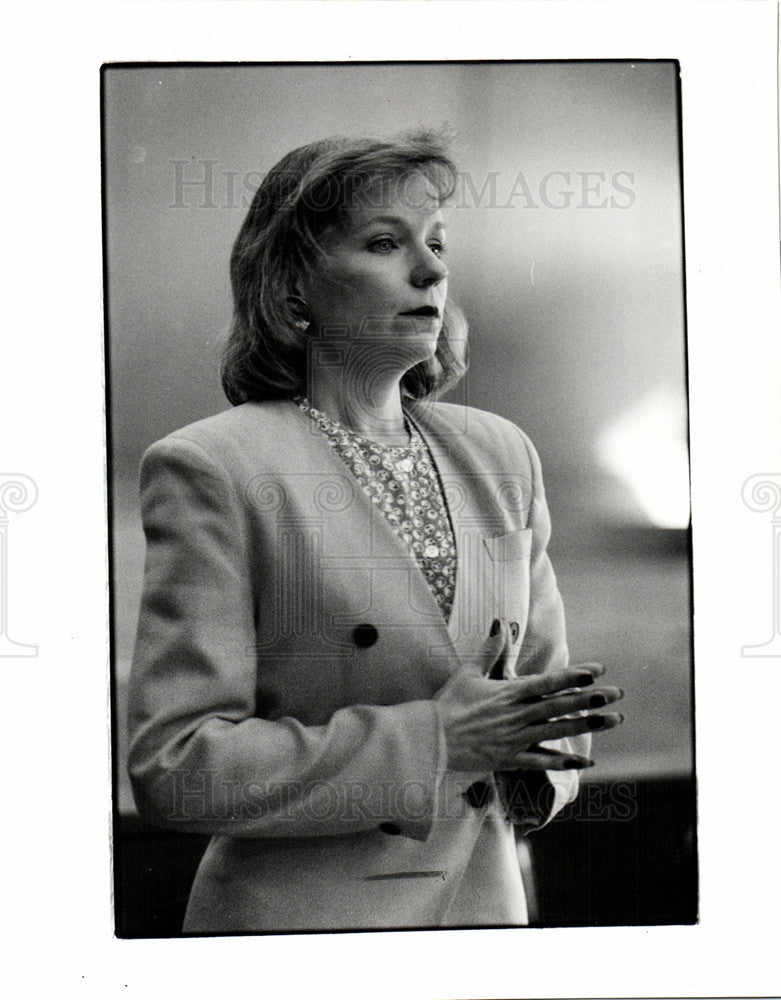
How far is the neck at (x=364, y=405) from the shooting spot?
166 cm

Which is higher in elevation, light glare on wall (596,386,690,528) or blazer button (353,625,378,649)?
light glare on wall (596,386,690,528)

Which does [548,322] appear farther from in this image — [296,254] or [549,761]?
[549,761]

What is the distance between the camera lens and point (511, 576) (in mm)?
1646

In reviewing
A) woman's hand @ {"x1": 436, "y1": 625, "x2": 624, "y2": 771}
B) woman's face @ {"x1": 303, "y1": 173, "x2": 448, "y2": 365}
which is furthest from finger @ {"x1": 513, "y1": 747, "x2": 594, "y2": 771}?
woman's face @ {"x1": 303, "y1": 173, "x2": 448, "y2": 365}

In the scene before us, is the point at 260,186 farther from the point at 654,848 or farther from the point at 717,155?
the point at 654,848

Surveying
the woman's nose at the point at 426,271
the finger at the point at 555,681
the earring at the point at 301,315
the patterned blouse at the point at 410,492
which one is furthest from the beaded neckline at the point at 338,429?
the finger at the point at 555,681

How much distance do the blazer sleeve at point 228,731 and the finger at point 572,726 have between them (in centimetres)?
15

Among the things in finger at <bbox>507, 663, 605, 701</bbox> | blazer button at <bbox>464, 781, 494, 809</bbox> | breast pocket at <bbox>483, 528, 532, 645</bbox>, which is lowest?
blazer button at <bbox>464, 781, 494, 809</bbox>

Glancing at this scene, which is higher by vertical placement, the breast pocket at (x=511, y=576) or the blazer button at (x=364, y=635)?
Result: the breast pocket at (x=511, y=576)

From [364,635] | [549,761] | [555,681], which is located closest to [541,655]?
[555,681]

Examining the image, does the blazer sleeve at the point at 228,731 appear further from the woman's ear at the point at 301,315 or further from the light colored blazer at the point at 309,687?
the woman's ear at the point at 301,315

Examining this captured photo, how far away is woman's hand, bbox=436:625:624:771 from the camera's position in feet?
5.27

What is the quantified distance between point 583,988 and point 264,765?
0.63 m

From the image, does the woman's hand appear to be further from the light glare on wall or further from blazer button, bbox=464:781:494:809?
the light glare on wall
